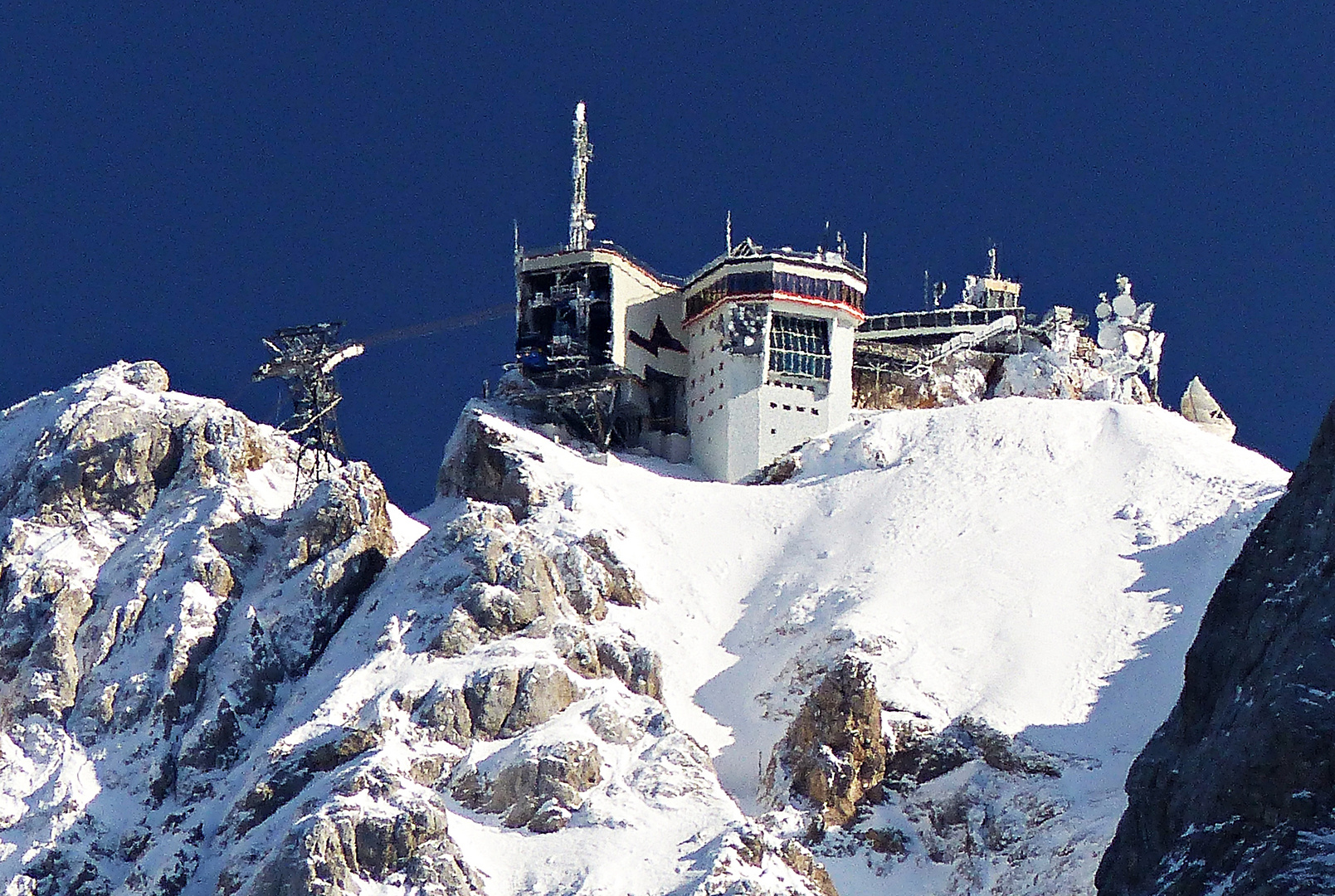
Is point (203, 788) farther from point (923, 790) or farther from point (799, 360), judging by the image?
point (799, 360)

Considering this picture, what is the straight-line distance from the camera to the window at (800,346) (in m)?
156

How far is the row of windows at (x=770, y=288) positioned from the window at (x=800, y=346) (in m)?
1.88

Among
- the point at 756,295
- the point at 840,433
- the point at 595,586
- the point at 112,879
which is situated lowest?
the point at 112,879

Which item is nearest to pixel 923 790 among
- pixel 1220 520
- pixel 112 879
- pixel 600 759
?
pixel 600 759

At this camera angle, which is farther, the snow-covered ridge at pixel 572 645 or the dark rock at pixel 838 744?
the dark rock at pixel 838 744

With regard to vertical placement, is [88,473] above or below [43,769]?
above

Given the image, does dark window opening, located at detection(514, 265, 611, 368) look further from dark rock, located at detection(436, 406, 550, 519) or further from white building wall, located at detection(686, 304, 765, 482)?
dark rock, located at detection(436, 406, 550, 519)

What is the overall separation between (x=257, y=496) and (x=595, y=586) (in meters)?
22.5

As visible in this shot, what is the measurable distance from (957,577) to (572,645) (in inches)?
923

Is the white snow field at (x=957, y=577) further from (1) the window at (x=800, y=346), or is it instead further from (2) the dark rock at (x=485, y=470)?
(1) the window at (x=800, y=346)

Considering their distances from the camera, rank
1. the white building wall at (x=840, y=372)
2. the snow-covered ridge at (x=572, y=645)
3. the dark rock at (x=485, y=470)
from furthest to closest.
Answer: the white building wall at (x=840, y=372) < the dark rock at (x=485, y=470) < the snow-covered ridge at (x=572, y=645)

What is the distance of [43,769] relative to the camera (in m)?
122

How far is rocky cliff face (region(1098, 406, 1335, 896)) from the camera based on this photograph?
66750 mm

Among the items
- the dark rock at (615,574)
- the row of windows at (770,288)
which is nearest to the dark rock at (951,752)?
the dark rock at (615,574)
